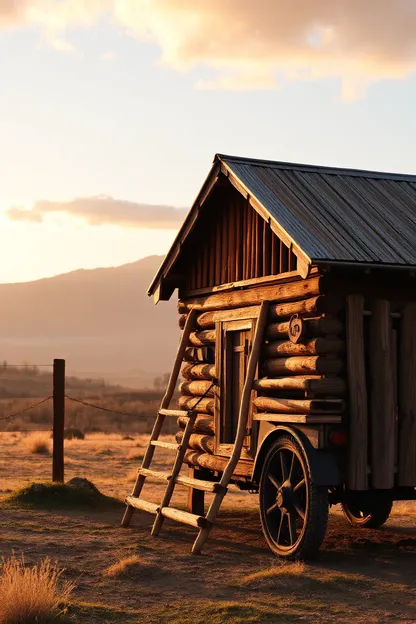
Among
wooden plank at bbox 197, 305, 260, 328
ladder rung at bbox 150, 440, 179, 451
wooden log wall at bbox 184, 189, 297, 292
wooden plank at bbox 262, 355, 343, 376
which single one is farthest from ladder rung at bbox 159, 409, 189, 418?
wooden plank at bbox 262, 355, 343, 376

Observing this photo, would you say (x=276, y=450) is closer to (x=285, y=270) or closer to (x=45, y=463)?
(x=285, y=270)

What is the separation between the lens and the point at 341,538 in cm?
1406

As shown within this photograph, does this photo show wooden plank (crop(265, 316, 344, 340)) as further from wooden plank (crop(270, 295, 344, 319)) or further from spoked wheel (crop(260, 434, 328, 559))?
spoked wheel (crop(260, 434, 328, 559))

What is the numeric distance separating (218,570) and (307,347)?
9.10ft

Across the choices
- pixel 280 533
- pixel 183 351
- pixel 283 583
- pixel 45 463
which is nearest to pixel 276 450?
pixel 280 533

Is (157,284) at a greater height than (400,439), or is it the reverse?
(157,284)

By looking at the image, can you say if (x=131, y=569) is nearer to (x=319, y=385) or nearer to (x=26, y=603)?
(x=26, y=603)

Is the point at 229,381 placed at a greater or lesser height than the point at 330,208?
lesser

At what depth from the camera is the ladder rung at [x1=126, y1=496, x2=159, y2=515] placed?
47.1 feet

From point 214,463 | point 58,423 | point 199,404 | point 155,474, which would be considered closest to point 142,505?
point 155,474

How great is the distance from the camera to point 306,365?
12.1m

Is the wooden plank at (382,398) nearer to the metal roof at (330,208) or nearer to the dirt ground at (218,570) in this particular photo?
the metal roof at (330,208)

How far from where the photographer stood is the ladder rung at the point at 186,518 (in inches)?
497

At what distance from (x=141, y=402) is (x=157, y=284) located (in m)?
52.5
